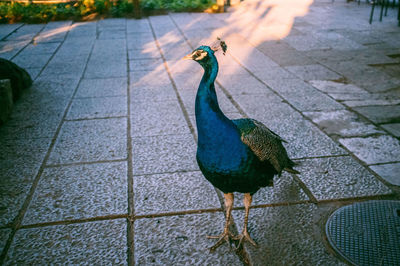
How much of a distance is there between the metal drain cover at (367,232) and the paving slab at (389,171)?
0.35 m

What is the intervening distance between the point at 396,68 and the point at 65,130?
5.22 m

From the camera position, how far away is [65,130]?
412cm

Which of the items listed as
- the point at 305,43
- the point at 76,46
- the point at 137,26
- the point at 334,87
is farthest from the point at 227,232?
the point at 137,26

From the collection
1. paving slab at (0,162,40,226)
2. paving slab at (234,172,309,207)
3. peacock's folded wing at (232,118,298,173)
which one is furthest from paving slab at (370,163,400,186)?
paving slab at (0,162,40,226)

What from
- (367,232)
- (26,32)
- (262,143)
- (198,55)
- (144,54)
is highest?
(198,55)

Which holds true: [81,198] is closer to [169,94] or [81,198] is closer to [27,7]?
[169,94]

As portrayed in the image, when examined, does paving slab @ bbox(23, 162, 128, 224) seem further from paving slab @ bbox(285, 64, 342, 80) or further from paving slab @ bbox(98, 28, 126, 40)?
paving slab @ bbox(98, 28, 126, 40)

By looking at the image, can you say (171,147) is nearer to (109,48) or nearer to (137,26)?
(109,48)

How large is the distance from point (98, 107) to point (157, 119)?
91 cm

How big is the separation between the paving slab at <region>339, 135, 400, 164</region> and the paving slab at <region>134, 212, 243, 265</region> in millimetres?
Answer: 1656

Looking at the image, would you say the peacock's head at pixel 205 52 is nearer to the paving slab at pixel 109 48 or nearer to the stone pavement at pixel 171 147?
the stone pavement at pixel 171 147

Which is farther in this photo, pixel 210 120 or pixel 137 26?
pixel 137 26

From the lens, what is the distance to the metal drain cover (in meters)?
2.30

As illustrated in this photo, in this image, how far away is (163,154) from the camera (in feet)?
11.8
